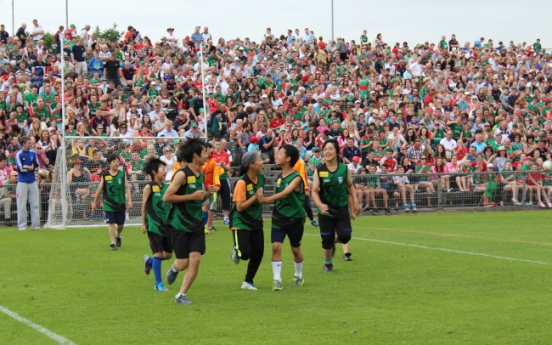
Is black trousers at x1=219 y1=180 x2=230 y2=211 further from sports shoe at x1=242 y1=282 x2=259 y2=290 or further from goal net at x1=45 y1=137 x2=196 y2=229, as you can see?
sports shoe at x1=242 y1=282 x2=259 y2=290

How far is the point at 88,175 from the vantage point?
68.0ft

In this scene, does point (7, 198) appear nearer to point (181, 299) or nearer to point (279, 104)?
point (279, 104)

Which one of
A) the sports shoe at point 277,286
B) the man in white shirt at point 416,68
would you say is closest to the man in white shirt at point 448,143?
the man in white shirt at point 416,68

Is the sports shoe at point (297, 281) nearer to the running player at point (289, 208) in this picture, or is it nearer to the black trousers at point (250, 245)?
the running player at point (289, 208)

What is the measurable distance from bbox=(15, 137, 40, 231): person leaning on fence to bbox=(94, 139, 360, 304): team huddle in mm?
8463

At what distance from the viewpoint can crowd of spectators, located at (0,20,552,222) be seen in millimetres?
22938

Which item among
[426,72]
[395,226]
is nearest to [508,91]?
[426,72]

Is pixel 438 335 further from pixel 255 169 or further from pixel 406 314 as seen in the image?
pixel 255 169

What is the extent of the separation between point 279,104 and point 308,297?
1822 cm

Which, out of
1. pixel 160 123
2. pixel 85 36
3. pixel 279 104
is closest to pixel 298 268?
pixel 160 123

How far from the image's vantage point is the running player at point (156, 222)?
34.7 ft

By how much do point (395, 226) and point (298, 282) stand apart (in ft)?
30.5

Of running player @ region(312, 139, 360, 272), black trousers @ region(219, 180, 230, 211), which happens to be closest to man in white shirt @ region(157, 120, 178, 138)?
black trousers @ region(219, 180, 230, 211)

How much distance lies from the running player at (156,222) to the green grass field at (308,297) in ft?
1.06
